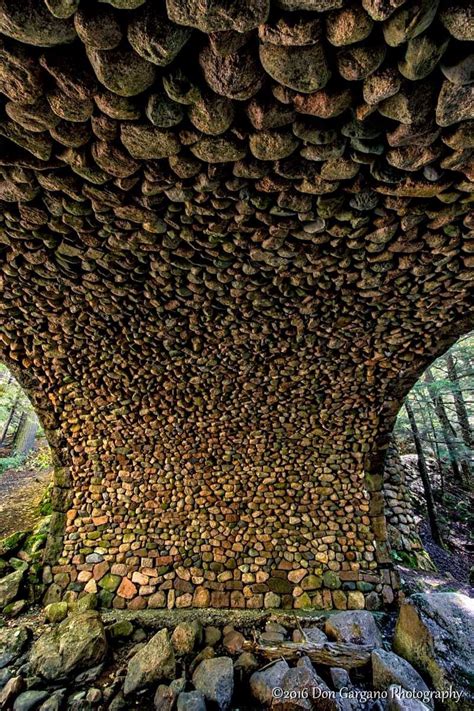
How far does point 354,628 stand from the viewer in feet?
10.6

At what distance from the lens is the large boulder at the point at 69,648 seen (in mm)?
2826

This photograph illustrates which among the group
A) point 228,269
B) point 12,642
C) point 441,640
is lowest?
point 12,642

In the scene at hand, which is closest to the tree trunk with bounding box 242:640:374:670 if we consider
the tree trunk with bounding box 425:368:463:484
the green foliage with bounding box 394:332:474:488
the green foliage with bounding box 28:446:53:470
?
the green foliage with bounding box 394:332:474:488

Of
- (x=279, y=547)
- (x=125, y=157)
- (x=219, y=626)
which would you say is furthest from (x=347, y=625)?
(x=125, y=157)

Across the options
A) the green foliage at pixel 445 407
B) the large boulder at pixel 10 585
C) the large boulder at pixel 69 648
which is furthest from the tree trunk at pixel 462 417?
the large boulder at pixel 10 585

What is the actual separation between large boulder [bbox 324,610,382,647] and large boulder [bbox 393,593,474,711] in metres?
0.21

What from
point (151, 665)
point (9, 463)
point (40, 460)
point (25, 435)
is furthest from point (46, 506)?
point (25, 435)

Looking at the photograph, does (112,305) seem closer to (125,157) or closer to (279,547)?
(125,157)

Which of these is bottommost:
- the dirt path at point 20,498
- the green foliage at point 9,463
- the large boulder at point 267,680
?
the large boulder at point 267,680

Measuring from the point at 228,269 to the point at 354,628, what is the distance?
3.78 m

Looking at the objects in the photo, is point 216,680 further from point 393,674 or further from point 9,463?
point 9,463

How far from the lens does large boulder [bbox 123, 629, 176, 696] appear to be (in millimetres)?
2732

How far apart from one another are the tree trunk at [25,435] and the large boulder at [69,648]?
322 inches

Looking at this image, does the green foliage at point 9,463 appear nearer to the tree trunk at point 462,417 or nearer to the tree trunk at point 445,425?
the tree trunk at point 445,425
